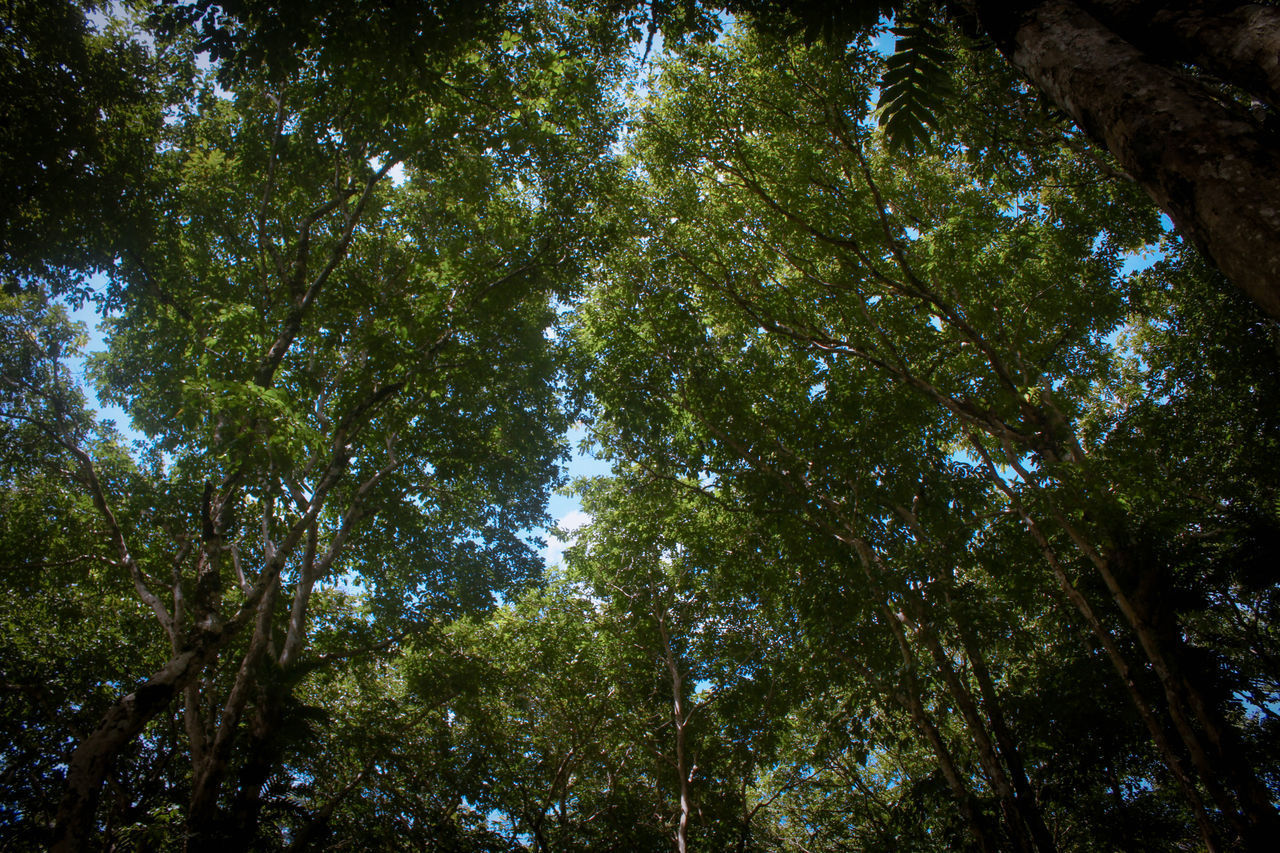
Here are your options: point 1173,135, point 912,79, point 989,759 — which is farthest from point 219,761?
point 912,79

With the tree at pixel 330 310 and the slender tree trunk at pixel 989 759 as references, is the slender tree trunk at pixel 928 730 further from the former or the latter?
the tree at pixel 330 310

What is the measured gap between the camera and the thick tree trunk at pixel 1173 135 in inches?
54.0

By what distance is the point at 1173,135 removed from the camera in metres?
1.63

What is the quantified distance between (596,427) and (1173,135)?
11571 mm

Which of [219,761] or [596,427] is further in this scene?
[596,427]

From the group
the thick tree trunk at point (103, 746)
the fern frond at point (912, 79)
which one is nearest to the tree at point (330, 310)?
the thick tree trunk at point (103, 746)

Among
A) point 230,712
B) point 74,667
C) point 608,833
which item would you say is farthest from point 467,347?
point 608,833

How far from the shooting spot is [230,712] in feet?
23.1

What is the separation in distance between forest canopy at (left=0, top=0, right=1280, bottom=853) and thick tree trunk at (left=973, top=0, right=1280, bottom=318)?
3909 mm

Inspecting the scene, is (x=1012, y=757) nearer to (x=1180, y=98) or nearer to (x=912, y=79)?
(x=912, y=79)

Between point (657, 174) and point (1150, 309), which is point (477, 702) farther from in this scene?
point (1150, 309)

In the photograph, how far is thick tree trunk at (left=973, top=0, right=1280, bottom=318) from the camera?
1.37 metres

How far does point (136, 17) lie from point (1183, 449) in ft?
61.0

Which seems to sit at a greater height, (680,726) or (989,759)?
(680,726)
